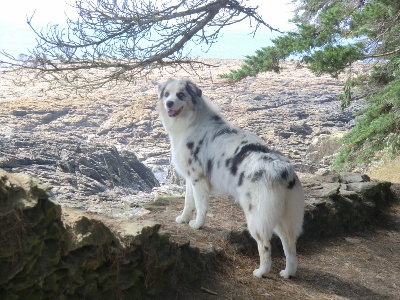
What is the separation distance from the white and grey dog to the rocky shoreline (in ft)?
3.50

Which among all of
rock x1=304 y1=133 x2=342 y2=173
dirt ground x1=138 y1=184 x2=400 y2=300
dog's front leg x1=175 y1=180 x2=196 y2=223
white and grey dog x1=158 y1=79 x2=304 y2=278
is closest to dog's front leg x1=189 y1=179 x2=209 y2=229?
white and grey dog x1=158 y1=79 x2=304 y2=278

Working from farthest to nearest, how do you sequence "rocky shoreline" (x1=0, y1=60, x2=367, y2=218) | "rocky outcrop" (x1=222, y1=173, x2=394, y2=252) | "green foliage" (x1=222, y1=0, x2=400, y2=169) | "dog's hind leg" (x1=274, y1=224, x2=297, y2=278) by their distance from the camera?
1. "rocky shoreline" (x1=0, y1=60, x2=367, y2=218)
2. "green foliage" (x1=222, y1=0, x2=400, y2=169)
3. "rocky outcrop" (x1=222, y1=173, x2=394, y2=252)
4. "dog's hind leg" (x1=274, y1=224, x2=297, y2=278)

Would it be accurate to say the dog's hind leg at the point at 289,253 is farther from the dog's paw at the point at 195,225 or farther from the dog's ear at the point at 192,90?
the dog's ear at the point at 192,90

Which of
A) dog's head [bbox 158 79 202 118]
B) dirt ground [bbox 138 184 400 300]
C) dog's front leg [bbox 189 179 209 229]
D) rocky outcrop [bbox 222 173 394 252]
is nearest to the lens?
dirt ground [bbox 138 184 400 300]

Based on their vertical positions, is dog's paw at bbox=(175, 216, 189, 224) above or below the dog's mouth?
below

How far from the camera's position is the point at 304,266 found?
19.3 ft

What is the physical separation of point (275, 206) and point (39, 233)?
2325 mm

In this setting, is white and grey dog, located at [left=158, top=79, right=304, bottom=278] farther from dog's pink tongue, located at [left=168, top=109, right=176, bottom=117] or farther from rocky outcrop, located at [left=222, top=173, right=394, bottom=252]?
rocky outcrop, located at [left=222, top=173, right=394, bottom=252]

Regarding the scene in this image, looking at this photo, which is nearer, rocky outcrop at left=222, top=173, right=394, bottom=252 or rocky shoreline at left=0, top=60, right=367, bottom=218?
rocky outcrop at left=222, top=173, right=394, bottom=252

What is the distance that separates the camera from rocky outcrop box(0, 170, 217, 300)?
3262 millimetres

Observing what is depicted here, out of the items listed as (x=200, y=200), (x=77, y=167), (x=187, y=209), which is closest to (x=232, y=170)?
(x=200, y=200)

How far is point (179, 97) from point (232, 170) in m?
1.28

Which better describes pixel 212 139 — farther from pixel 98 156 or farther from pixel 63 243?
pixel 98 156

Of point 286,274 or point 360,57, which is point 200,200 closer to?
point 286,274
